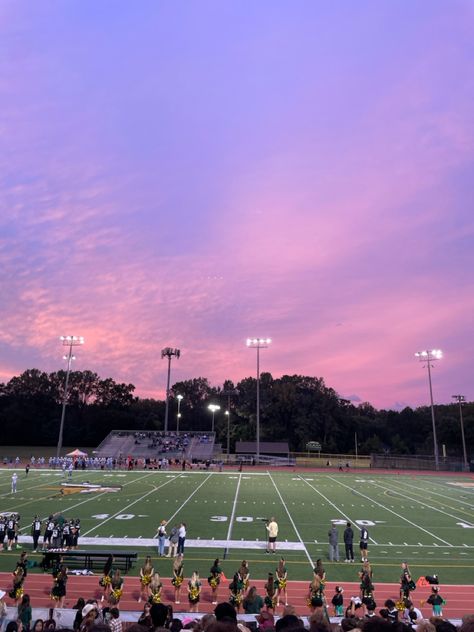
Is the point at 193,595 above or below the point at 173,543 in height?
below

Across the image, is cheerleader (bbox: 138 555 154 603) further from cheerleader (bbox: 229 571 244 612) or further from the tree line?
the tree line

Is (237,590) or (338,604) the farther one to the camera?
(237,590)

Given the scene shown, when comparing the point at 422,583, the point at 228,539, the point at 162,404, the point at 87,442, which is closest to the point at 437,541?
the point at 422,583

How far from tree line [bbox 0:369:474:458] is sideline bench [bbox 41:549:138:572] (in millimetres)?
76488

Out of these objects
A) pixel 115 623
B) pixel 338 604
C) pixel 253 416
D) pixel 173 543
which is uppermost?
pixel 253 416

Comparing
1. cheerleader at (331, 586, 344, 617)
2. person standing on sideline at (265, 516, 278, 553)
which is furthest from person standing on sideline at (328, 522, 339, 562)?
cheerleader at (331, 586, 344, 617)

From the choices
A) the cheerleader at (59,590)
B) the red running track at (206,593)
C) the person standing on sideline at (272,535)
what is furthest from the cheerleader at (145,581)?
the person standing on sideline at (272,535)

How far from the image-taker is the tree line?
4058 inches

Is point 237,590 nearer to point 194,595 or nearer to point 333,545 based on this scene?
point 194,595

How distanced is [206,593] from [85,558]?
4.69 metres

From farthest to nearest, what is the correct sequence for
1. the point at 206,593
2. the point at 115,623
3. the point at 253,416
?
the point at 253,416
the point at 206,593
the point at 115,623

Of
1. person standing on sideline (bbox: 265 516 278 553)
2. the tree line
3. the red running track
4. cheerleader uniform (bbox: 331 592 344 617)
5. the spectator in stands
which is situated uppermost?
the tree line

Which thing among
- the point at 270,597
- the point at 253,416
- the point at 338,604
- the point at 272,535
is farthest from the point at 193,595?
the point at 253,416

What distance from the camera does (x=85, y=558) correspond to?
16.5m
